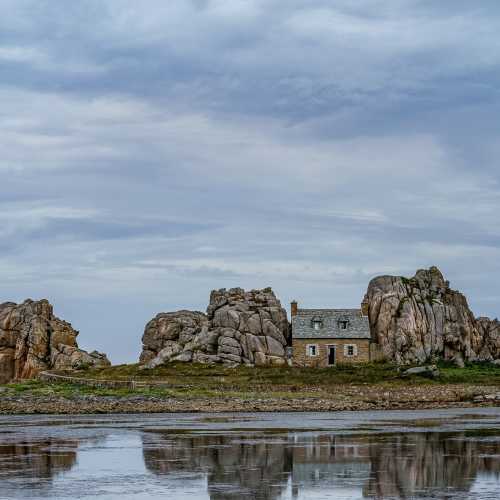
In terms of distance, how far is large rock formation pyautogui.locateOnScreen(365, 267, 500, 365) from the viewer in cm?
8656

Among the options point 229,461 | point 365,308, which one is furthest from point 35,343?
point 229,461

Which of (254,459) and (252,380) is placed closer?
(254,459)

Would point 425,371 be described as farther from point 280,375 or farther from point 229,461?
point 229,461

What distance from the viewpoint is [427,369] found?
7538 cm

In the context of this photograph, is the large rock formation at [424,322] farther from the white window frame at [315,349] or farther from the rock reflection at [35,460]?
the rock reflection at [35,460]

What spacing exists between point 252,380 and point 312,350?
52.3ft

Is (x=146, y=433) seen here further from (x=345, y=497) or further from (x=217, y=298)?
(x=217, y=298)

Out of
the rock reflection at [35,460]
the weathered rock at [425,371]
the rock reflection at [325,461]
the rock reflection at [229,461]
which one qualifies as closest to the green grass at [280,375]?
the weathered rock at [425,371]

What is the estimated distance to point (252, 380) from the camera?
7162 cm

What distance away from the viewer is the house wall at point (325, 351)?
282ft

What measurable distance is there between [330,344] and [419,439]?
51851mm

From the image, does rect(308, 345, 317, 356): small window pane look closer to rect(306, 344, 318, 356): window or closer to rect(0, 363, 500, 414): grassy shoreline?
rect(306, 344, 318, 356): window

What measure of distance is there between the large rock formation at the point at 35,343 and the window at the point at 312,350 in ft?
64.4

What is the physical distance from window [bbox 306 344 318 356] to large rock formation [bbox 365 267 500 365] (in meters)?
6.03
